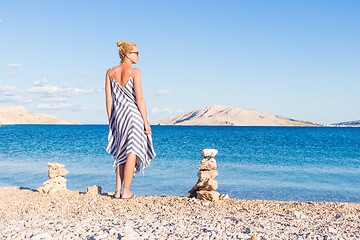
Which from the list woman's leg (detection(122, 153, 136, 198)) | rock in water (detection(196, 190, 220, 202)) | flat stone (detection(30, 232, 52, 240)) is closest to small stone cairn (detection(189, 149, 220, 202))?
rock in water (detection(196, 190, 220, 202))

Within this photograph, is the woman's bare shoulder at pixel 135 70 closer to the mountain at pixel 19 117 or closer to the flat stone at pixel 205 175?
the flat stone at pixel 205 175

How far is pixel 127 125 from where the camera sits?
716 centimetres

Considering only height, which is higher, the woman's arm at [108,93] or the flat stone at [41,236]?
the woman's arm at [108,93]

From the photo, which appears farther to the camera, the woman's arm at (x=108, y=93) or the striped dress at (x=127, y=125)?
the woman's arm at (x=108, y=93)

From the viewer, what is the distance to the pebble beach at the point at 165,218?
4.76 m

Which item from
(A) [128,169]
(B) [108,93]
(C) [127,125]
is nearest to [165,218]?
(A) [128,169]

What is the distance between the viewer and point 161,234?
4750 mm

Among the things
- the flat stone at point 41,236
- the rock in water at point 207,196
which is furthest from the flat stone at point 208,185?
the flat stone at point 41,236

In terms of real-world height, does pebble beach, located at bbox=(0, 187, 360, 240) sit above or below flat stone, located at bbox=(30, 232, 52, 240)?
below

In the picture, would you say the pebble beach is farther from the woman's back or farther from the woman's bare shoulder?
the woman's bare shoulder

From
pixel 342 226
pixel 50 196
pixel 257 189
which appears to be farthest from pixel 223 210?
pixel 257 189

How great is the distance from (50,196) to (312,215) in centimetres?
546

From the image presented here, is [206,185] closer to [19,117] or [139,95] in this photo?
[139,95]

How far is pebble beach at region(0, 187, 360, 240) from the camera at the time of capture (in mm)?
4762
